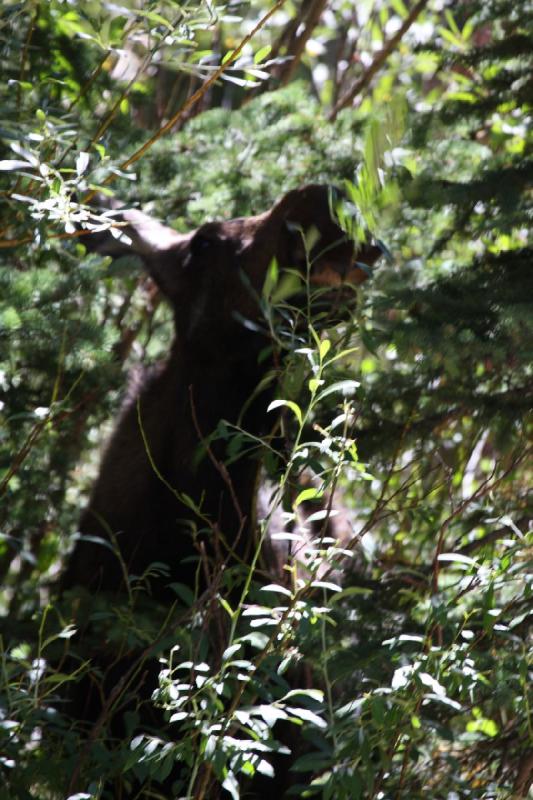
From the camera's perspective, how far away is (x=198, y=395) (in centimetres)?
229

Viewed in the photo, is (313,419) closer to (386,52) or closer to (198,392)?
(198,392)

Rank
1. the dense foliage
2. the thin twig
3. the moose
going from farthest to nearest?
the thin twig
the moose
the dense foliage

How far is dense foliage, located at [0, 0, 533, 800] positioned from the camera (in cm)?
160

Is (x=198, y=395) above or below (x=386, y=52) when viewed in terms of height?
below

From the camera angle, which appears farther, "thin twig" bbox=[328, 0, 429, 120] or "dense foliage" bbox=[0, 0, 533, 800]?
"thin twig" bbox=[328, 0, 429, 120]

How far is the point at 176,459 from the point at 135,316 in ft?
4.22

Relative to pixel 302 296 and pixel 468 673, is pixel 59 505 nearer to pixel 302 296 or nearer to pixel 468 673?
pixel 302 296

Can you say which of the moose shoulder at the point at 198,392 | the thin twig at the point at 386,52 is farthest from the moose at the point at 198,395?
the thin twig at the point at 386,52

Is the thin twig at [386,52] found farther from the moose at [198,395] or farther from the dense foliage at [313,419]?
the moose at [198,395]

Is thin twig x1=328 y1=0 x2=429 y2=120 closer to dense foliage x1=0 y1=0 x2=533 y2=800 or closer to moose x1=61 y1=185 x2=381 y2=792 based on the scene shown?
dense foliage x1=0 y1=0 x2=533 y2=800

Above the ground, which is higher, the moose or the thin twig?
the thin twig

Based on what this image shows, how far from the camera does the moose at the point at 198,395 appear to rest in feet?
6.97

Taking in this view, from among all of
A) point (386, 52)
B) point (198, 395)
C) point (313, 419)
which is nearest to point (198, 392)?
point (198, 395)

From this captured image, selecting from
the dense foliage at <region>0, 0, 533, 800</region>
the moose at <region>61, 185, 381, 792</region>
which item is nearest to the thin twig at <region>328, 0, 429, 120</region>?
the dense foliage at <region>0, 0, 533, 800</region>
